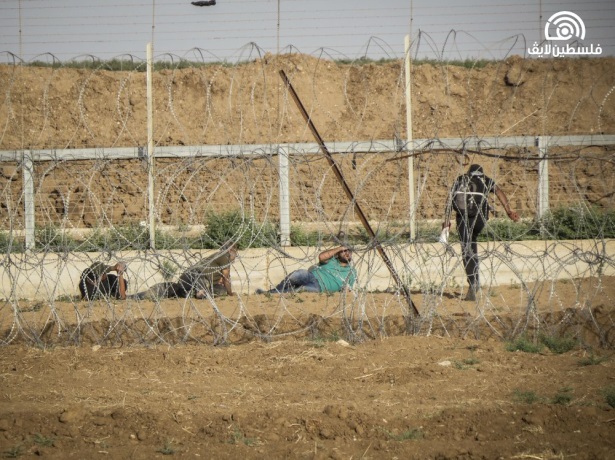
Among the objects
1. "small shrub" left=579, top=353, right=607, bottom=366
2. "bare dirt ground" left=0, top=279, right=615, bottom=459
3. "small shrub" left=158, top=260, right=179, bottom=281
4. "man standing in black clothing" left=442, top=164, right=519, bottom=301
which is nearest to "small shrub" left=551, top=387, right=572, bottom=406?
"bare dirt ground" left=0, top=279, right=615, bottom=459

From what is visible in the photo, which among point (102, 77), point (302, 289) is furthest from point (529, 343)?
point (102, 77)

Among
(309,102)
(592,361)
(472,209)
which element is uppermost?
(309,102)

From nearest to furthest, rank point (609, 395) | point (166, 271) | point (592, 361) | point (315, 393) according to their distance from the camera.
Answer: point (609, 395), point (315, 393), point (592, 361), point (166, 271)

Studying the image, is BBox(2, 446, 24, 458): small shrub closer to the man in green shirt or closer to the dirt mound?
the man in green shirt

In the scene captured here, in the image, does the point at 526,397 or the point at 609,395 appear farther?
the point at 526,397

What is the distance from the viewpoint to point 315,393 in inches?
260

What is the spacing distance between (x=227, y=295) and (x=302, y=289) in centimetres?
90

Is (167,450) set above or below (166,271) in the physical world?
below

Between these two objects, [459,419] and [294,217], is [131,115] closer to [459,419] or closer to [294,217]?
[294,217]

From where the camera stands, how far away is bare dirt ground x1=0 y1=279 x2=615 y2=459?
213 inches

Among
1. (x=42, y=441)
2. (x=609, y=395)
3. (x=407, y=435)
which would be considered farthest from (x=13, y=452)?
(x=609, y=395)

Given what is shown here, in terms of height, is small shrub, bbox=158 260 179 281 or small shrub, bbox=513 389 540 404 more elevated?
small shrub, bbox=158 260 179 281

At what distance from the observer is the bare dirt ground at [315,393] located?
17.8 ft

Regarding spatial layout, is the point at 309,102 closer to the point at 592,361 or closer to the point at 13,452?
the point at 592,361
